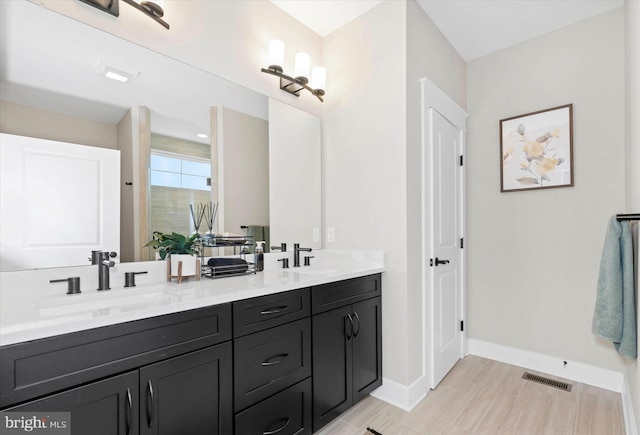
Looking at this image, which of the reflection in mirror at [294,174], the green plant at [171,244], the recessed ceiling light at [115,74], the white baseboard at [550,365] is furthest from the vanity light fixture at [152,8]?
the white baseboard at [550,365]

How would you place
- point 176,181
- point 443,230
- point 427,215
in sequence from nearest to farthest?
point 176,181 < point 427,215 < point 443,230

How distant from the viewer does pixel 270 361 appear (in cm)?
150

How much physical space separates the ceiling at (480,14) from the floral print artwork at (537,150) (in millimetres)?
698

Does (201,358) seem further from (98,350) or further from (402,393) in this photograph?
(402,393)

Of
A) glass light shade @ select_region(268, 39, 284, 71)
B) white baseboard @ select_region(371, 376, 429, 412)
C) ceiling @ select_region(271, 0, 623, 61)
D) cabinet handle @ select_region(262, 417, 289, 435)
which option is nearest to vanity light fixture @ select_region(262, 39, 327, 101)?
glass light shade @ select_region(268, 39, 284, 71)

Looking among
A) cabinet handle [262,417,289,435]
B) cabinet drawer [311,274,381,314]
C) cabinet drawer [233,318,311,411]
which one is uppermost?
cabinet drawer [311,274,381,314]

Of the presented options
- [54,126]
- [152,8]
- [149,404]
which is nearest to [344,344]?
[149,404]

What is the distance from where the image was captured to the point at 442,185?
2596 millimetres

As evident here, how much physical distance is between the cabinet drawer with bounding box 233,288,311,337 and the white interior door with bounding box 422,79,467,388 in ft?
3.66

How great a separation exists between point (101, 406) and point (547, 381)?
3007mm

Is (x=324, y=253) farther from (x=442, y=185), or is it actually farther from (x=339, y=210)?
(x=442, y=185)

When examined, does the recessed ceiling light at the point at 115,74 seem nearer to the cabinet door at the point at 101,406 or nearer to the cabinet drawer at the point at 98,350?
the cabinet drawer at the point at 98,350

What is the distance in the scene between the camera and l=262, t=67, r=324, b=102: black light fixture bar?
2.21 m

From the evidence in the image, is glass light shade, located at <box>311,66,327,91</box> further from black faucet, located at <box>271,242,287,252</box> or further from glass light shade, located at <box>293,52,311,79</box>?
black faucet, located at <box>271,242,287,252</box>
